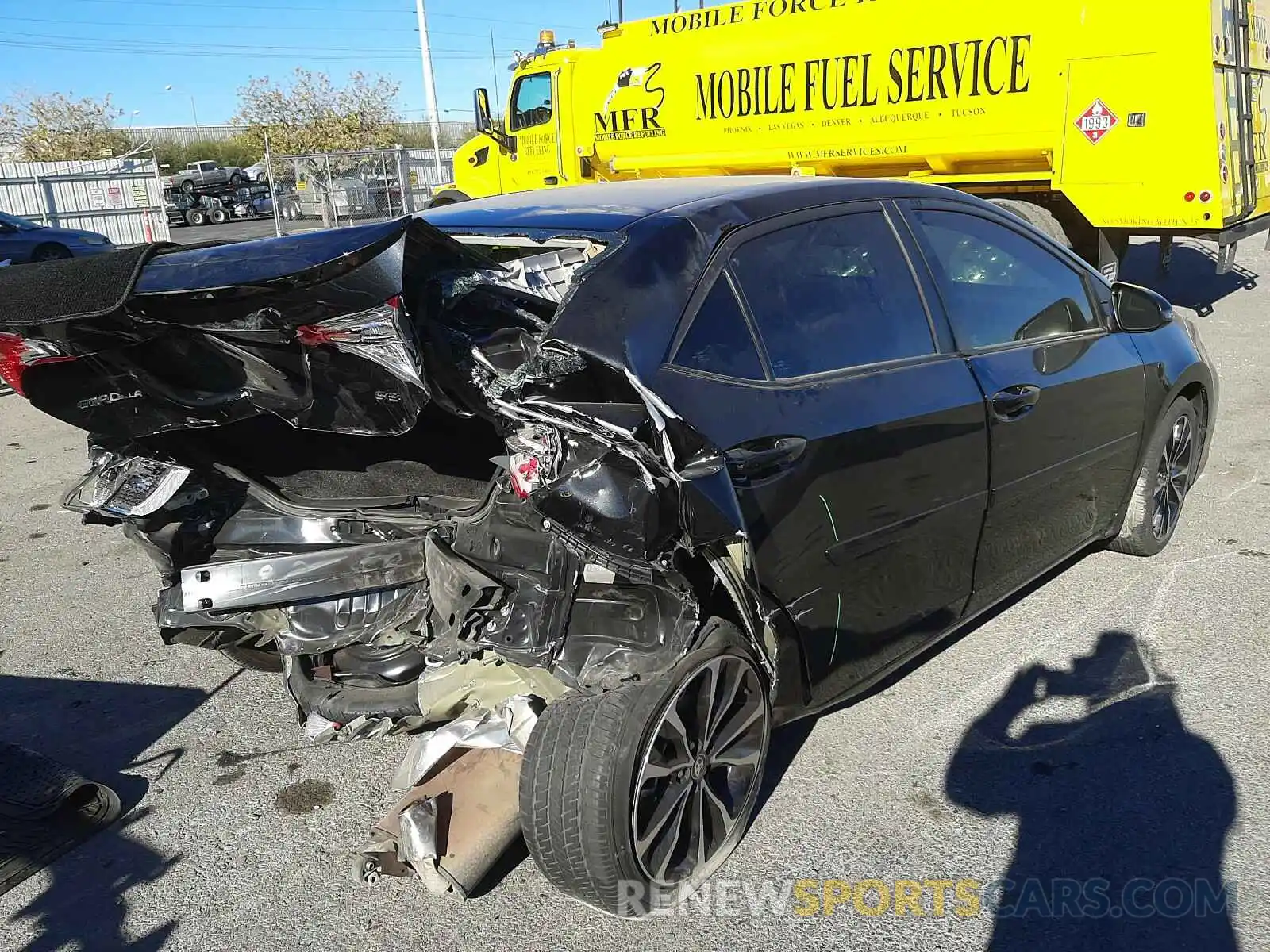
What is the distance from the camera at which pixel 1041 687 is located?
143 inches

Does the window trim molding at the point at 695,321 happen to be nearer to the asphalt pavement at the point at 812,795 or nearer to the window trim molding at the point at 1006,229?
the window trim molding at the point at 1006,229

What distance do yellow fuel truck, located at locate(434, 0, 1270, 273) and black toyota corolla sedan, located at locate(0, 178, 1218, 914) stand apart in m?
6.25

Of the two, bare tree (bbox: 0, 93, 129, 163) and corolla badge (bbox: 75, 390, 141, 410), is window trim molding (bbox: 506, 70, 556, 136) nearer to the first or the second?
corolla badge (bbox: 75, 390, 141, 410)

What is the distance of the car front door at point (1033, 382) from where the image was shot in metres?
3.34

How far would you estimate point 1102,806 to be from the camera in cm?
297

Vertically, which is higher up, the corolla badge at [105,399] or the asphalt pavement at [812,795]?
the corolla badge at [105,399]

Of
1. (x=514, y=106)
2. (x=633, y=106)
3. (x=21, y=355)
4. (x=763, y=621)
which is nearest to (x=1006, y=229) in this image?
(x=763, y=621)

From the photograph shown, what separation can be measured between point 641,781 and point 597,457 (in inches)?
32.0

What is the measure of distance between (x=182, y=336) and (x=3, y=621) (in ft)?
9.16

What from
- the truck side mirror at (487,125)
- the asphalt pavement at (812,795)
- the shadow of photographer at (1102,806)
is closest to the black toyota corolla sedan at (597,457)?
the asphalt pavement at (812,795)

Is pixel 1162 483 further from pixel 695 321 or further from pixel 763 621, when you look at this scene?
pixel 695 321

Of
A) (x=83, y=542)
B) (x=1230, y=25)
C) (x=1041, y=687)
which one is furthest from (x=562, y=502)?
(x=1230, y=25)

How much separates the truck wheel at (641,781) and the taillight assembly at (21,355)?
157 centimetres

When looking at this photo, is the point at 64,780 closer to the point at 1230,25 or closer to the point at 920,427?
the point at 920,427
